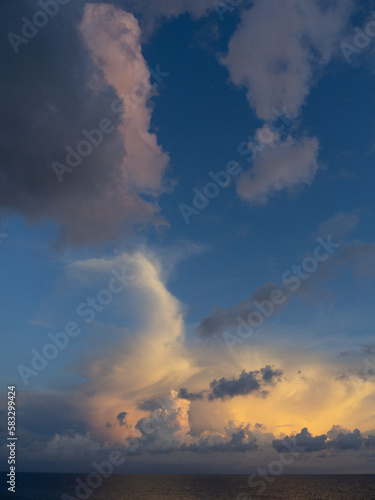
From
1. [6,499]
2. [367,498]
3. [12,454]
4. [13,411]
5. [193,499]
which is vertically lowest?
[367,498]

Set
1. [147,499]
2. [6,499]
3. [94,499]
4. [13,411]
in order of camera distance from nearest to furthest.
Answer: [13,411], [6,499], [94,499], [147,499]

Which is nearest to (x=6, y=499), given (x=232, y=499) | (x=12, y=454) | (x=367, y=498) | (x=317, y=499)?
(x=232, y=499)

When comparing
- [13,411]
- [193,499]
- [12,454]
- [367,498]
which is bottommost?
[367,498]

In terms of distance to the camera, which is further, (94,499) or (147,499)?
(147,499)

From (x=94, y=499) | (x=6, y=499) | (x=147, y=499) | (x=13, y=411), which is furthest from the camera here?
(x=147, y=499)

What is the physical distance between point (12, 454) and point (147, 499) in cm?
12468

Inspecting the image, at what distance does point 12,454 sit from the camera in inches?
1795

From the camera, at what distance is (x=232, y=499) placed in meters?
144

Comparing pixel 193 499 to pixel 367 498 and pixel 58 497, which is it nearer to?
pixel 58 497

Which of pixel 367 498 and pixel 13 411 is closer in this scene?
pixel 13 411

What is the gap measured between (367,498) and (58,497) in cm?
13150

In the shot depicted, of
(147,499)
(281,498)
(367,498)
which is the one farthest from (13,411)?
(367,498)

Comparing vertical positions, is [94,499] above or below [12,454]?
below

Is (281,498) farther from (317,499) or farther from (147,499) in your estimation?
(147,499)
